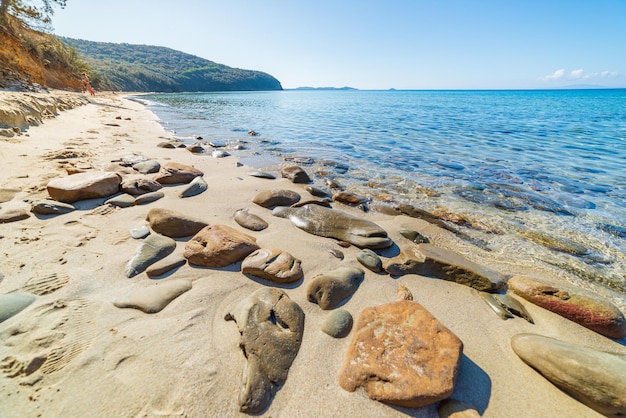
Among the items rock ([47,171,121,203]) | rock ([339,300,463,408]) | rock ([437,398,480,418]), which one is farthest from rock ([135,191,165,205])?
rock ([437,398,480,418])

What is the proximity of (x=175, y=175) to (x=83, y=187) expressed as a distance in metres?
1.32

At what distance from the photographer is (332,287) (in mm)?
2129

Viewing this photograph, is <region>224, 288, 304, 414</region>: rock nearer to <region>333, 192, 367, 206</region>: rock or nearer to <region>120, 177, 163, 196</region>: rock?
<region>333, 192, 367, 206</region>: rock

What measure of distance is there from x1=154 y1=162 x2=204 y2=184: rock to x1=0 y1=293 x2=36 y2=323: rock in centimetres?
277

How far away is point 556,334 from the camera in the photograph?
199 cm

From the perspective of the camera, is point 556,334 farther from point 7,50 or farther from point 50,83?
point 50,83

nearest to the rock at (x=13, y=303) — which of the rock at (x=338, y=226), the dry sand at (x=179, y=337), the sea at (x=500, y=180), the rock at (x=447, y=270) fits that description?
the dry sand at (x=179, y=337)

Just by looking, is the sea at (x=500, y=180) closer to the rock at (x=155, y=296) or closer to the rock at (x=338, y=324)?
the rock at (x=338, y=324)

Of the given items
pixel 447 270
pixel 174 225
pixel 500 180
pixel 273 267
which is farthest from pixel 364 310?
pixel 500 180

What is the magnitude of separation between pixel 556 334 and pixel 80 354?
3458 millimetres

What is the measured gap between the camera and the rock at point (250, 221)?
315 cm

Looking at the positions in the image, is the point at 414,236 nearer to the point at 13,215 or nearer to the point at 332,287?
the point at 332,287

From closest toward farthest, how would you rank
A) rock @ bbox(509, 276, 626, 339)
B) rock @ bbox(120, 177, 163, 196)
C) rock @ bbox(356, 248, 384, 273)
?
rock @ bbox(509, 276, 626, 339), rock @ bbox(356, 248, 384, 273), rock @ bbox(120, 177, 163, 196)

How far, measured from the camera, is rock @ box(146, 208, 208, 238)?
2.75m
